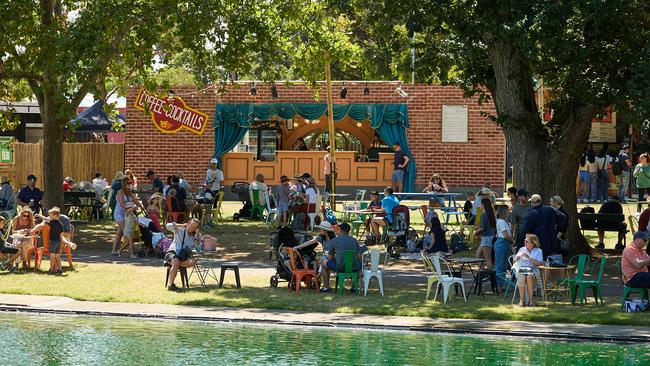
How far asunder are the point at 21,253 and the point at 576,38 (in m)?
10.6

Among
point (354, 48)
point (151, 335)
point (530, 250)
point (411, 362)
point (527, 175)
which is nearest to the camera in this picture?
point (411, 362)

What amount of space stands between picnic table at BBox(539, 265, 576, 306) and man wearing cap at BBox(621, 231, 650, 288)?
2.89 ft

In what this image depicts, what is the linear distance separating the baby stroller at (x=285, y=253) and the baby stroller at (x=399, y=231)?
4158 millimetres

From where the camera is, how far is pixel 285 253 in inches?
773

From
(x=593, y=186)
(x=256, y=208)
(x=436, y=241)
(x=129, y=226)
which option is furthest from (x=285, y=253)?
(x=593, y=186)

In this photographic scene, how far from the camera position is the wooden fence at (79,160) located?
4159cm

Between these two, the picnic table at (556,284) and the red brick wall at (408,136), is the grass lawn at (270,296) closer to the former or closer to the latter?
the picnic table at (556,284)

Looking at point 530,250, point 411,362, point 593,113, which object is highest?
point 593,113

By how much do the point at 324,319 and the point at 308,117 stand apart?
24.0m

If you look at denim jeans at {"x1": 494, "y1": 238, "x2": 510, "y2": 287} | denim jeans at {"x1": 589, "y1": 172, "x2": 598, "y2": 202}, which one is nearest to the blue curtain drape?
denim jeans at {"x1": 589, "y1": 172, "x2": 598, "y2": 202}

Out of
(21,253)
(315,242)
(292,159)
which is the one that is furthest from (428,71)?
(292,159)

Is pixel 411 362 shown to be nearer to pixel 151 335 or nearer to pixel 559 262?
pixel 151 335

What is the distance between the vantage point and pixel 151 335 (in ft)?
52.5

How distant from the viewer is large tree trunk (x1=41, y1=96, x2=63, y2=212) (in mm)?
29453
